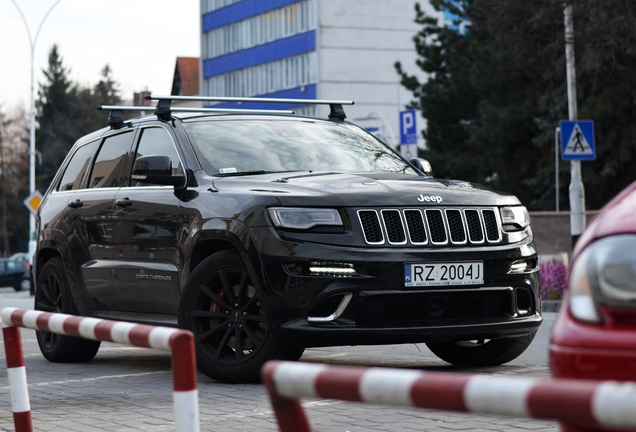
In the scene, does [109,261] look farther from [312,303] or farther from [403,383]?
[403,383]

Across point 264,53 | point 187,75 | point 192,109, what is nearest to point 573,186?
point 192,109

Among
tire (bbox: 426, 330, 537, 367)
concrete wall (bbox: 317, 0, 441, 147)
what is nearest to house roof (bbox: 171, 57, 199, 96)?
concrete wall (bbox: 317, 0, 441, 147)

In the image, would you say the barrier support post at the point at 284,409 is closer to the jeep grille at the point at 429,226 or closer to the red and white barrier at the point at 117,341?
the red and white barrier at the point at 117,341

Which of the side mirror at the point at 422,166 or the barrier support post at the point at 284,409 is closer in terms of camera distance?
the barrier support post at the point at 284,409

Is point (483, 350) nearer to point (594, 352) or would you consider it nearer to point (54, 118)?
point (594, 352)

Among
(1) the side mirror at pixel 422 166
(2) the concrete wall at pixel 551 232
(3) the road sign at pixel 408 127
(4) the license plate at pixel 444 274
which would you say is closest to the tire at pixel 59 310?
(1) the side mirror at pixel 422 166

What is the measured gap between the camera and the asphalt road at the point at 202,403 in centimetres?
708

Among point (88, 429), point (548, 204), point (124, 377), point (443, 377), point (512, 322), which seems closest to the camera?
point (443, 377)

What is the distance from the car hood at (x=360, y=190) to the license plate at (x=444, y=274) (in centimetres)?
41

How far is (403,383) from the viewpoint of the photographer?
2.83 metres

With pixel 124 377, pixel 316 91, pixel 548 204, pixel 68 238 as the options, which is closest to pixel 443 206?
→ pixel 124 377

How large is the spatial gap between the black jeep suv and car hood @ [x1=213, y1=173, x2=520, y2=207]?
1 centimetres

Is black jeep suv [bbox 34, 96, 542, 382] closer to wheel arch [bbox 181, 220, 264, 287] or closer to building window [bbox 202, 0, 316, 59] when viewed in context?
wheel arch [bbox 181, 220, 264, 287]

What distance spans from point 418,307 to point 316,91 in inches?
3361
